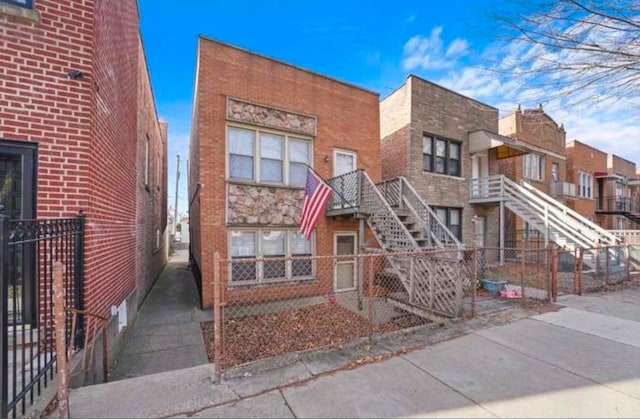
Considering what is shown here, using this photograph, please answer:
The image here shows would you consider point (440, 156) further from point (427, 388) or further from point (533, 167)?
point (427, 388)

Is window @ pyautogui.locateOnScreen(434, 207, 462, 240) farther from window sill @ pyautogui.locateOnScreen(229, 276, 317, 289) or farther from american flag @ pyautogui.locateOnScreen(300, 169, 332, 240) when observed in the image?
american flag @ pyautogui.locateOnScreen(300, 169, 332, 240)

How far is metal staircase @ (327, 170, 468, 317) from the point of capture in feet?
19.4

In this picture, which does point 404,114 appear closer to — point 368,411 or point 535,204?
point 535,204

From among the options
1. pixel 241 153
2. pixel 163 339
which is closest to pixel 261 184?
pixel 241 153

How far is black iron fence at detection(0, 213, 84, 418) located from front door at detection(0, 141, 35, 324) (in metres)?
0.01

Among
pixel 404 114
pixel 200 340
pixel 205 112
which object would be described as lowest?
pixel 200 340

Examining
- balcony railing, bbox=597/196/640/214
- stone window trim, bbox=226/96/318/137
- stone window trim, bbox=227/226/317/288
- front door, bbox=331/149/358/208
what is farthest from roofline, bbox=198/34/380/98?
balcony railing, bbox=597/196/640/214

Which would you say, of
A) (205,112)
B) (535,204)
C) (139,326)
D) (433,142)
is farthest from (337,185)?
(535,204)

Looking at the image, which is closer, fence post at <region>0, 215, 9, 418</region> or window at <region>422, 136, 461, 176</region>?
fence post at <region>0, 215, 9, 418</region>

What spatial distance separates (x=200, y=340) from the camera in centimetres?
599

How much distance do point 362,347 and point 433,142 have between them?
1059 cm

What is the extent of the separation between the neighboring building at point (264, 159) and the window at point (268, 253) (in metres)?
0.03

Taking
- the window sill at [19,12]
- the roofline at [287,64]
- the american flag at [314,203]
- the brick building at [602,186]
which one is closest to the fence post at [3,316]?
the window sill at [19,12]

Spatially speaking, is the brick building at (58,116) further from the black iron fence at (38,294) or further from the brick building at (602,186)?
the brick building at (602,186)
